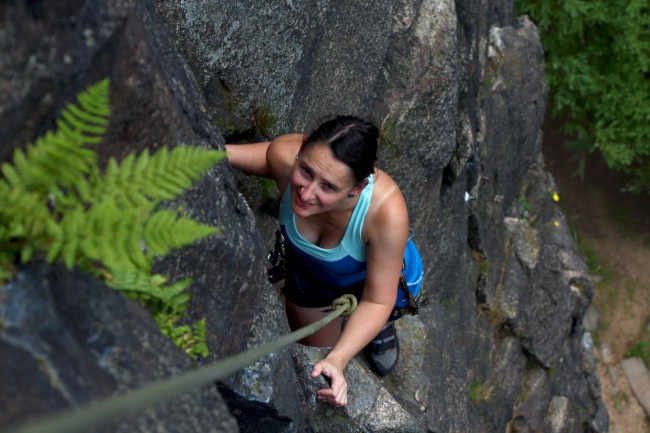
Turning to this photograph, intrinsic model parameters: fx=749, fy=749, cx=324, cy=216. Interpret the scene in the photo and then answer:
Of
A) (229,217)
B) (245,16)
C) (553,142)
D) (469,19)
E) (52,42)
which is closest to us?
(52,42)

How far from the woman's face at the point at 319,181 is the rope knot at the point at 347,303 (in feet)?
2.50

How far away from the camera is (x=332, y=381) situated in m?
4.57

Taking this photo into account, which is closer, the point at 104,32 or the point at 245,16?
the point at 104,32

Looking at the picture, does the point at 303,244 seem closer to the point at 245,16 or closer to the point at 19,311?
the point at 245,16

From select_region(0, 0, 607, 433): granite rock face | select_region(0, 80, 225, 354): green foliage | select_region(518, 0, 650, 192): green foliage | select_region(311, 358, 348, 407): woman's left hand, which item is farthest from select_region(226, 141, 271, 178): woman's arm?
select_region(518, 0, 650, 192): green foliage

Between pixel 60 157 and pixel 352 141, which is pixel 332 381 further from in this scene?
pixel 60 157

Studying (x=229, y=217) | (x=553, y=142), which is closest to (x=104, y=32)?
(x=229, y=217)

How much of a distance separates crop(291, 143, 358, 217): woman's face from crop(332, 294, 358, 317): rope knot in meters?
0.76

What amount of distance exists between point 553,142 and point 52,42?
53.2 ft

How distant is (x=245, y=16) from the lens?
191 inches

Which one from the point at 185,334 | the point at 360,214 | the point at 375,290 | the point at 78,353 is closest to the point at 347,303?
the point at 375,290

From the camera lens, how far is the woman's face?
390cm

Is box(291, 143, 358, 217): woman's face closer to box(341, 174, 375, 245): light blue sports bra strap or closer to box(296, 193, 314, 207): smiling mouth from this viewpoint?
box(296, 193, 314, 207): smiling mouth

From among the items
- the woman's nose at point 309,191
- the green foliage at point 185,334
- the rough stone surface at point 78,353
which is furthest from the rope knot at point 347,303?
the rough stone surface at point 78,353
